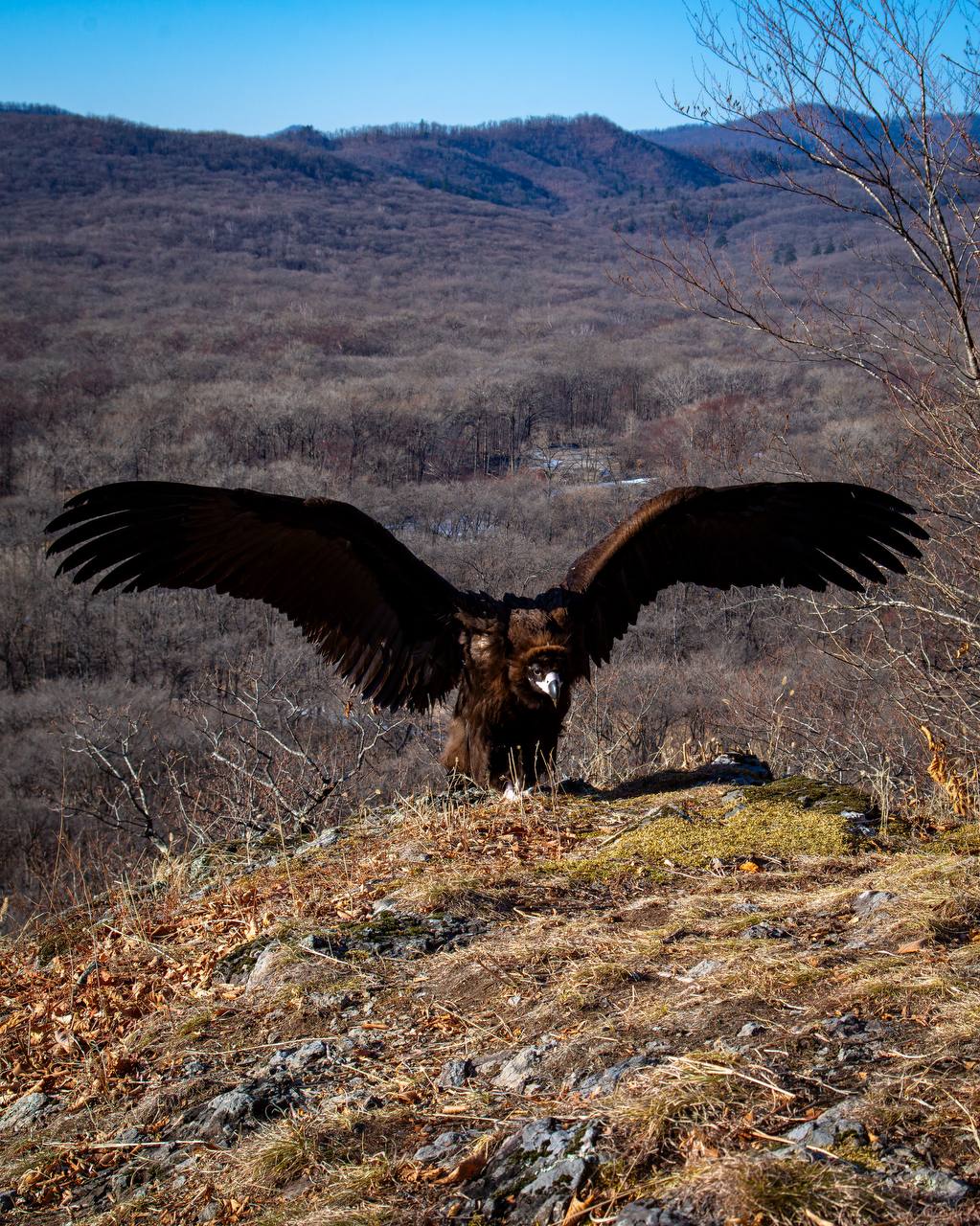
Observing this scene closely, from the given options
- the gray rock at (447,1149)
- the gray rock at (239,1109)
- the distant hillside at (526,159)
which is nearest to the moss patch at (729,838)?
the gray rock at (239,1109)

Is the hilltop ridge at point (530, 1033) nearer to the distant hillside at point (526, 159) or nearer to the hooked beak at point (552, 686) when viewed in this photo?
the hooked beak at point (552, 686)

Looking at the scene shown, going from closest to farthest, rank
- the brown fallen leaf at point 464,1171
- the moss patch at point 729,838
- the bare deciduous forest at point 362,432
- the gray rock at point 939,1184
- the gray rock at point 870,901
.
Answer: the gray rock at point 939,1184 < the brown fallen leaf at point 464,1171 < the gray rock at point 870,901 < the moss patch at point 729,838 < the bare deciduous forest at point 362,432

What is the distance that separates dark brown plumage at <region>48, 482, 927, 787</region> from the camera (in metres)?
5.99

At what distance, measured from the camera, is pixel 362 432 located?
58812 mm

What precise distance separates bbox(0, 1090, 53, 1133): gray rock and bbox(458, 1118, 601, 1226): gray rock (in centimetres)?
166

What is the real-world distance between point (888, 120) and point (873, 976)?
6.62 metres

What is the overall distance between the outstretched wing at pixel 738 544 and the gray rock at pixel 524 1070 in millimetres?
3702

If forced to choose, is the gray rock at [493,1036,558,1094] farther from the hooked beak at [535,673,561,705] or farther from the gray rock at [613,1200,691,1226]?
the hooked beak at [535,673,561,705]

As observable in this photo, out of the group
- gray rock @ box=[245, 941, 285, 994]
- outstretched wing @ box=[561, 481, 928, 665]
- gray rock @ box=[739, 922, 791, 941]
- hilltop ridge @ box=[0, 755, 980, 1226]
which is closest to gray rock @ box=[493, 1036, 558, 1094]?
hilltop ridge @ box=[0, 755, 980, 1226]

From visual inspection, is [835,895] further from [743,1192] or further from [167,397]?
[167,397]

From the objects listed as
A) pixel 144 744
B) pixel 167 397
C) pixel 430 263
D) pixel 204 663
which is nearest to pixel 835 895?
pixel 144 744

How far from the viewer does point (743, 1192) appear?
82.7 inches

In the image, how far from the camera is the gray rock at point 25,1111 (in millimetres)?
3383

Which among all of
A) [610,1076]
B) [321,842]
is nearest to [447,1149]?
[610,1076]
